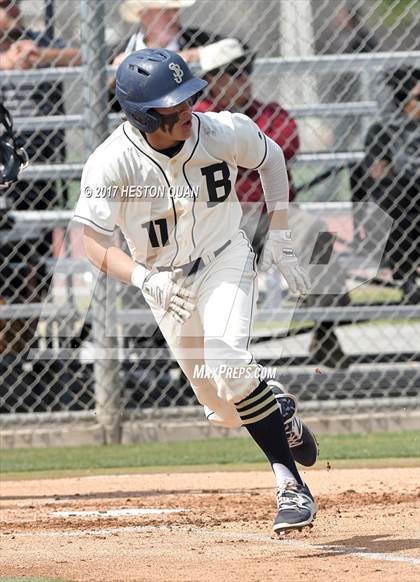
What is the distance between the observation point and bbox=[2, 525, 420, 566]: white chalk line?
4.16m

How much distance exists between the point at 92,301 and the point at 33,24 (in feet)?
7.26

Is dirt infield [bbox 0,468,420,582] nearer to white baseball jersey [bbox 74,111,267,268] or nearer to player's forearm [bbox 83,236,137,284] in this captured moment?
player's forearm [bbox 83,236,137,284]

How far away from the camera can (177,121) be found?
4695 millimetres

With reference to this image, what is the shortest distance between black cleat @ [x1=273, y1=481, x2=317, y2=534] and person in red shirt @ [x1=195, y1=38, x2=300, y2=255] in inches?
139

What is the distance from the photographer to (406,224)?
8.25 m

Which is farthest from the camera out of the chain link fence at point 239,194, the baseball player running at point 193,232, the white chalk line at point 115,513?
the chain link fence at point 239,194

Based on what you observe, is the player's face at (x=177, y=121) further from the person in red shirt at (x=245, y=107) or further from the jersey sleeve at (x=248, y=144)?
the person in red shirt at (x=245, y=107)

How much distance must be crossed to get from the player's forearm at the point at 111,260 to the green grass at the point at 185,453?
8.67 feet

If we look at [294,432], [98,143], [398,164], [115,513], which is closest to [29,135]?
[98,143]

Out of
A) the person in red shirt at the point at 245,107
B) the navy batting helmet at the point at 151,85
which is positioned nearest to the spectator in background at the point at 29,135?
the person in red shirt at the point at 245,107

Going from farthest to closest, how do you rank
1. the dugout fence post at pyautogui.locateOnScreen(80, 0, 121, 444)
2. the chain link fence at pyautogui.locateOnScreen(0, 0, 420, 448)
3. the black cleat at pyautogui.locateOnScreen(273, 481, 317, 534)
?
the chain link fence at pyautogui.locateOnScreen(0, 0, 420, 448)
the dugout fence post at pyautogui.locateOnScreen(80, 0, 121, 444)
the black cleat at pyautogui.locateOnScreen(273, 481, 317, 534)

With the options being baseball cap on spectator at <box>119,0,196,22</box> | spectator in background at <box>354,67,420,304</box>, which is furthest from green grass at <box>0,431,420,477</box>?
baseball cap on spectator at <box>119,0,196,22</box>

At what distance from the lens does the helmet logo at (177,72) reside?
183 inches

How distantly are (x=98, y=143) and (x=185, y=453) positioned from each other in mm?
2101
